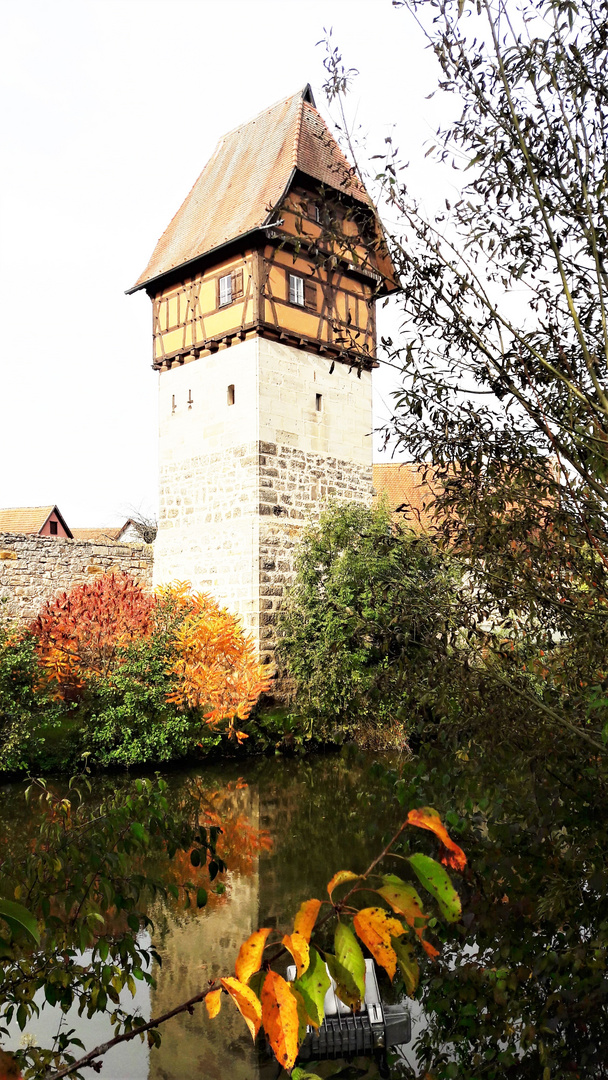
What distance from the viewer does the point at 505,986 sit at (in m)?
2.34

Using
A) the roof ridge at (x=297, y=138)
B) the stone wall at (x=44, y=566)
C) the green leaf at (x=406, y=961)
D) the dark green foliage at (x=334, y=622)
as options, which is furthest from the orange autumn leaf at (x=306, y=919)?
the roof ridge at (x=297, y=138)

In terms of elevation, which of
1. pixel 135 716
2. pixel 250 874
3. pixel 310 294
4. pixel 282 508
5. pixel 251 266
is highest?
pixel 251 266

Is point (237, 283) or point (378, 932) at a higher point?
point (237, 283)

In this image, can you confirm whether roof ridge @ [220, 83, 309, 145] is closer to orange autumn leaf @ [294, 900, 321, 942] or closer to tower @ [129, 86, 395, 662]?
tower @ [129, 86, 395, 662]

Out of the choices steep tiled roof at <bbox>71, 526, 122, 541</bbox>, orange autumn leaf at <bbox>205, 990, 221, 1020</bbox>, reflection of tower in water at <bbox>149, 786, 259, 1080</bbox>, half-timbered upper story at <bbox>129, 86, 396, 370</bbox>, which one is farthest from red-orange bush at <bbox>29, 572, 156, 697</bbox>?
steep tiled roof at <bbox>71, 526, 122, 541</bbox>

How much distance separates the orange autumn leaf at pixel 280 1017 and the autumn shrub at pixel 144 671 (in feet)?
29.7

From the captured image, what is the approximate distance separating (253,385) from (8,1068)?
37.8 ft

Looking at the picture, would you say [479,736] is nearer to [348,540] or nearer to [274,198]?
[348,540]

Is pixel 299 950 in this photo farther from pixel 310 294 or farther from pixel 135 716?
pixel 310 294

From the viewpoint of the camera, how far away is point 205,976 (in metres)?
4.26

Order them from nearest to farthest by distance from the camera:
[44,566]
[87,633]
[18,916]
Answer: [18,916] < [87,633] < [44,566]

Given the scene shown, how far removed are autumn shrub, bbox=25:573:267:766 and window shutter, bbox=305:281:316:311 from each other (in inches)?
215

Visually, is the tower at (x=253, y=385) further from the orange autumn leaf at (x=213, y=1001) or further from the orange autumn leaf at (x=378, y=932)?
the orange autumn leaf at (x=378, y=932)

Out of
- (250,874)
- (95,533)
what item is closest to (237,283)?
(250,874)
